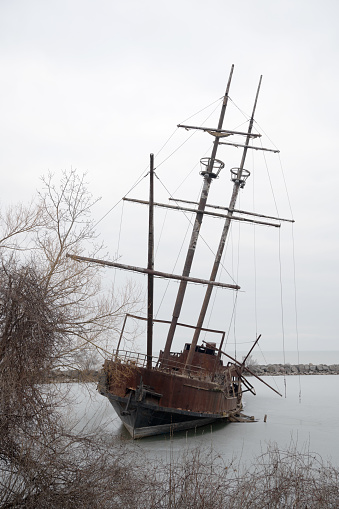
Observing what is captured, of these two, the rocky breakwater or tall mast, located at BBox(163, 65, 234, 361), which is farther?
the rocky breakwater

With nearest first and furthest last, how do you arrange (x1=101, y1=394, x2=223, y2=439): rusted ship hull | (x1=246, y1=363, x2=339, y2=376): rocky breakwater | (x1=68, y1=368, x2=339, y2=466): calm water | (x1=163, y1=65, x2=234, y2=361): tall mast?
(x1=68, y1=368, x2=339, y2=466): calm water → (x1=101, y1=394, x2=223, y2=439): rusted ship hull → (x1=163, y1=65, x2=234, y2=361): tall mast → (x1=246, y1=363, x2=339, y2=376): rocky breakwater

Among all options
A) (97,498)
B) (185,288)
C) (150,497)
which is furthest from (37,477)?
(185,288)

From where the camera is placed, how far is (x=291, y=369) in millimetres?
79312

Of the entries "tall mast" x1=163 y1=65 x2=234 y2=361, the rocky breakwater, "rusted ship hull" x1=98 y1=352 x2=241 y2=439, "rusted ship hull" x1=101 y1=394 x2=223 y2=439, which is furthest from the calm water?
the rocky breakwater

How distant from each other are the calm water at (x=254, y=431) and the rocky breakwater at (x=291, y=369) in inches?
1289

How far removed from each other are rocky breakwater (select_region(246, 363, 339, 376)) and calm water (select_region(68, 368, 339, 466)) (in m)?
32.8

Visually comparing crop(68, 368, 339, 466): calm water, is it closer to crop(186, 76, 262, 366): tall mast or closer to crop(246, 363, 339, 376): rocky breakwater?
Answer: crop(186, 76, 262, 366): tall mast

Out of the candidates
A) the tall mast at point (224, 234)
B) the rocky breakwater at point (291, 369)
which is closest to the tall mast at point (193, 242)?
the tall mast at point (224, 234)

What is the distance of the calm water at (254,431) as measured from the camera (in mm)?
17517

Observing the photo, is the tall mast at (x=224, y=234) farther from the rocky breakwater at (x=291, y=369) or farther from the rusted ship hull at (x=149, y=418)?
the rocky breakwater at (x=291, y=369)

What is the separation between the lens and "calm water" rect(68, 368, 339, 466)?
57.5ft

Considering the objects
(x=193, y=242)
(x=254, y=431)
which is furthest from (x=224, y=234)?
(x=254, y=431)

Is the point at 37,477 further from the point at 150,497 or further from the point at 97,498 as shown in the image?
the point at 150,497

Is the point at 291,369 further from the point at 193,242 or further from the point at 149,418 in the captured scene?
the point at 149,418
